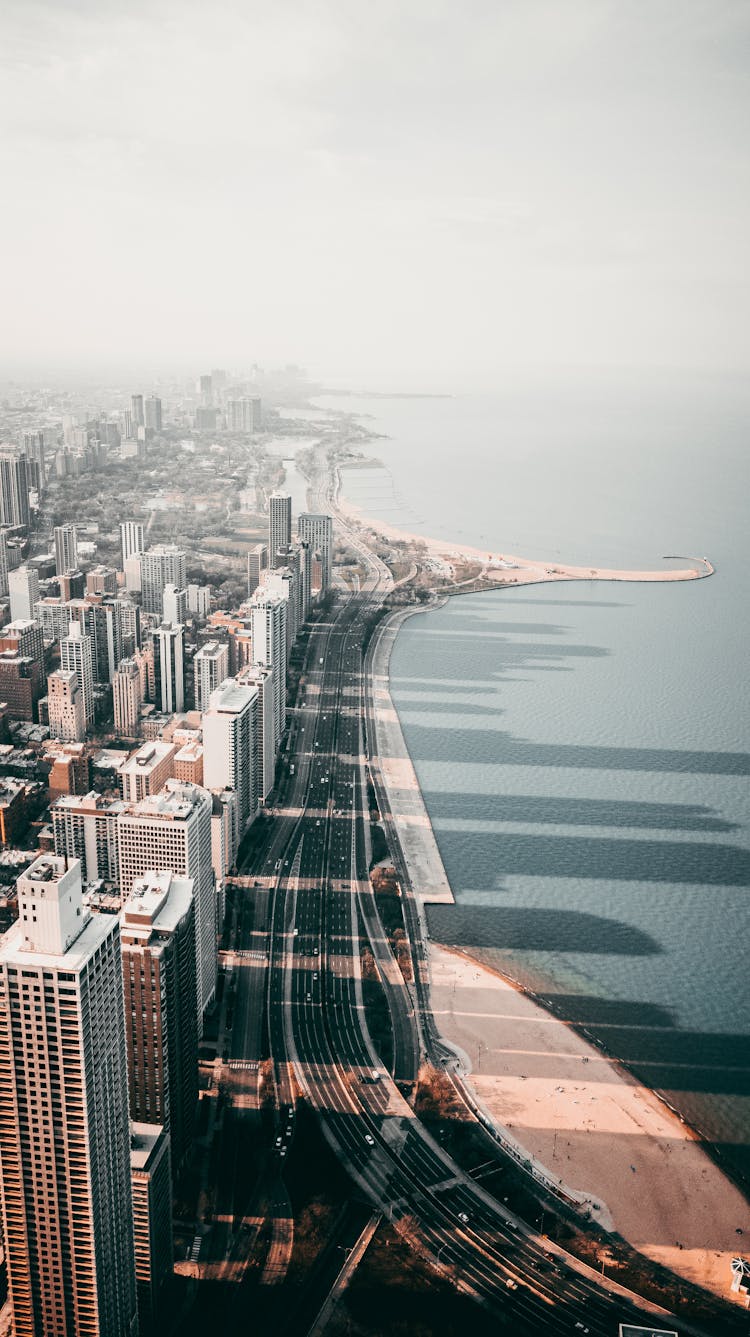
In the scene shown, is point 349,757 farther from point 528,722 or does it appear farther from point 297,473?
point 297,473

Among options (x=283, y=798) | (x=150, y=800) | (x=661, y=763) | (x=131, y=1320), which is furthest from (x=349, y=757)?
(x=131, y=1320)

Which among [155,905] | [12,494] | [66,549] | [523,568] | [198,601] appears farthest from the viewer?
[523,568]

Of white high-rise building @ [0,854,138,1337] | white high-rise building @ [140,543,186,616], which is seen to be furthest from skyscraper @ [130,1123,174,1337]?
white high-rise building @ [140,543,186,616]

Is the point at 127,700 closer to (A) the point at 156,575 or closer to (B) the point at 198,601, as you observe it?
(B) the point at 198,601

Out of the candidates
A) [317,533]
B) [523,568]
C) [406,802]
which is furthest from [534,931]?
[523,568]

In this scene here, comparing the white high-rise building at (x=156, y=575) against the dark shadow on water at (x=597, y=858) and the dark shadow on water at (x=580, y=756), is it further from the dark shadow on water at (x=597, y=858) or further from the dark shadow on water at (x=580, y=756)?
the dark shadow on water at (x=597, y=858)

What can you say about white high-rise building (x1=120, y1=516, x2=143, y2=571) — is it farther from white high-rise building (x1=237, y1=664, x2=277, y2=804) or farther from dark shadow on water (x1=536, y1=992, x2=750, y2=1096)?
dark shadow on water (x1=536, y1=992, x2=750, y2=1096)

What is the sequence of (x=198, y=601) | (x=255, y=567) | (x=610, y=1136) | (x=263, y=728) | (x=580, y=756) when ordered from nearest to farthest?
(x=610, y=1136) → (x=263, y=728) → (x=580, y=756) → (x=198, y=601) → (x=255, y=567)
